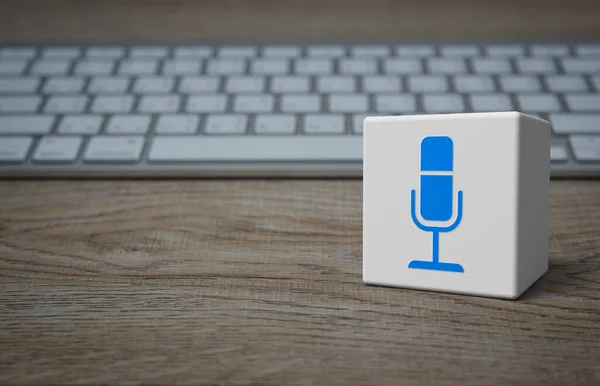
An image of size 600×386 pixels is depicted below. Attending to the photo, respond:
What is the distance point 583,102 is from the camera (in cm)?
64

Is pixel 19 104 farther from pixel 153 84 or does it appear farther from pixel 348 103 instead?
pixel 348 103

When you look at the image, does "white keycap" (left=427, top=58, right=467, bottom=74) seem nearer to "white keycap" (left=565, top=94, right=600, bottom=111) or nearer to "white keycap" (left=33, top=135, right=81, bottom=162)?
"white keycap" (left=565, top=94, right=600, bottom=111)

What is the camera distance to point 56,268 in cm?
41

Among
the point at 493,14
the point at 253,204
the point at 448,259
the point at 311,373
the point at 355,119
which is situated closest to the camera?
the point at 311,373

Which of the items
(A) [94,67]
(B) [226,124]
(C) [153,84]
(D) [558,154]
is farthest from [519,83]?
(A) [94,67]

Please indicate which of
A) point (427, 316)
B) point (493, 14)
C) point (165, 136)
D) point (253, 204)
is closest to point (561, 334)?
point (427, 316)

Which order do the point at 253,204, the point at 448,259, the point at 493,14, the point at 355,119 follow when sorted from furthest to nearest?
the point at 493,14, the point at 355,119, the point at 253,204, the point at 448,259

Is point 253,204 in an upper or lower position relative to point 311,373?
lower

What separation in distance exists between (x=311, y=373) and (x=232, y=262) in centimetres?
16

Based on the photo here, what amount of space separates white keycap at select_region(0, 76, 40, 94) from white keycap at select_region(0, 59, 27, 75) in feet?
0.07

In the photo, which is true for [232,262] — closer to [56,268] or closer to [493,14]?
[56,268]

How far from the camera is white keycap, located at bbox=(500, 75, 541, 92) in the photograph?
2.21 feet

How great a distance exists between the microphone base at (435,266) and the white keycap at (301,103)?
1.05ft

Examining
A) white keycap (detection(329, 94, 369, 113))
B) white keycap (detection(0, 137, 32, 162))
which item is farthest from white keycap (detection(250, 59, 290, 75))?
white keycap (detection(0, 137, 32, 162))
